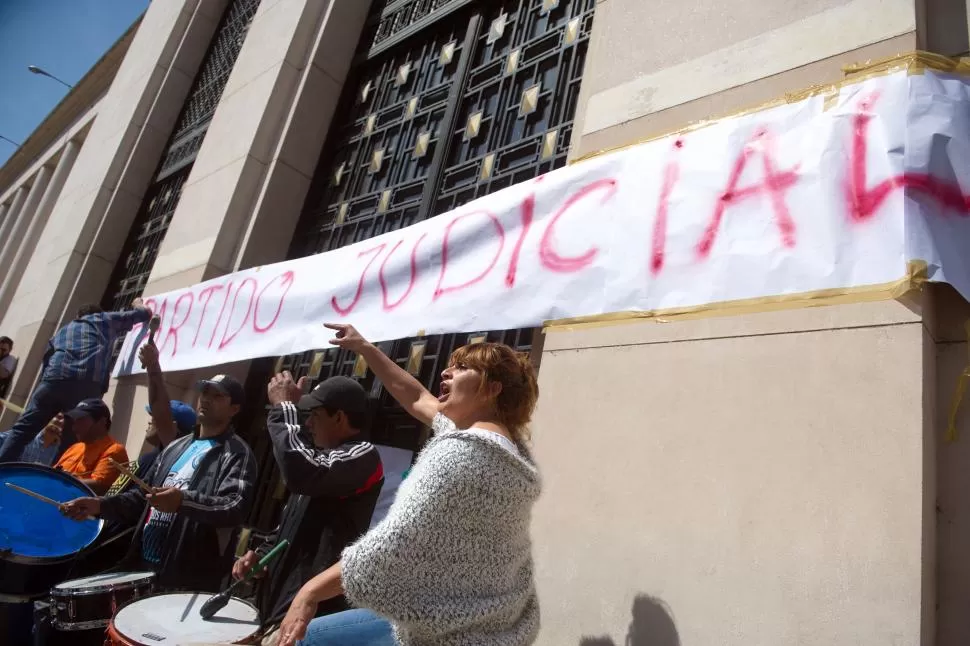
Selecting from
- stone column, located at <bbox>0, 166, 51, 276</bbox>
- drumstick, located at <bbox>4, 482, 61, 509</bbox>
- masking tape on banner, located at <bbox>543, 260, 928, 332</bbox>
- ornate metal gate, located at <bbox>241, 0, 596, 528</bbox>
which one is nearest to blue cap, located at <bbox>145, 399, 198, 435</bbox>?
ornate metal gate, located at <bbox>241, 0, 596, 528</bbox>

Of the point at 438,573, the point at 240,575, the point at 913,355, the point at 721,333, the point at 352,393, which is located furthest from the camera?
the point at 352,393

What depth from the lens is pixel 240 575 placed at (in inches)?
102

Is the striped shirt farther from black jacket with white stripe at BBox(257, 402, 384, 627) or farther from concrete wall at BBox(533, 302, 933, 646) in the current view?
concrete wall at BBox(533, 302, 933, 646)

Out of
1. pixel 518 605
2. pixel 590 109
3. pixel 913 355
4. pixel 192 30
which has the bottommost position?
pixel 518 605

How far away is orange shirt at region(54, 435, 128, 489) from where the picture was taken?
14.4 feet

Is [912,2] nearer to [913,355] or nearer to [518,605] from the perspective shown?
[913,355]

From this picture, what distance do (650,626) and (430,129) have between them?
4472mm

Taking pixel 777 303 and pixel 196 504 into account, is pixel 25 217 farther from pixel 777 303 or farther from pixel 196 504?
pixel 777 303

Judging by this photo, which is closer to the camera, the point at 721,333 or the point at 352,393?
the point at 721,333

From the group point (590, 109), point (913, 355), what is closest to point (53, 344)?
point (590, 109)

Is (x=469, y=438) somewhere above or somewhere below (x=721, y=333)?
below

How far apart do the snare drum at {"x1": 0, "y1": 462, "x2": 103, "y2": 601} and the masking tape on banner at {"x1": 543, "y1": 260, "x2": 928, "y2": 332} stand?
2.66m

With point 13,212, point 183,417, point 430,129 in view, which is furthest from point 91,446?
point 13,212

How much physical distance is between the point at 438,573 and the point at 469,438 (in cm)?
34
